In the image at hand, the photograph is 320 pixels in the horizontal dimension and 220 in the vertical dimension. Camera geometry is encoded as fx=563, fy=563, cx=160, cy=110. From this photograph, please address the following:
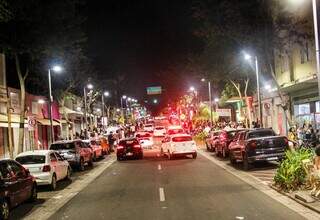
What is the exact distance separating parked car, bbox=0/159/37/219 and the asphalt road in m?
1.16

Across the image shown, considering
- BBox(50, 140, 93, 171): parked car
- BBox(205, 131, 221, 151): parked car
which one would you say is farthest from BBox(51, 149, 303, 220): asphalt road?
BBox(205, 131, 221, 151): parked car

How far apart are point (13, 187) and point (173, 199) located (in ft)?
13.9

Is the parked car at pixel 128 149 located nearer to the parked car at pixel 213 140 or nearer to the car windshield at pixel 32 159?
the parked car at pixel 213 140

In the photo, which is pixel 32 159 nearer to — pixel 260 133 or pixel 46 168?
pixel 46 168

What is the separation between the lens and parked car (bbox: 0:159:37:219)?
13.3 meters

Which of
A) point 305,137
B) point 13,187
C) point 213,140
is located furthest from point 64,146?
point 13,187

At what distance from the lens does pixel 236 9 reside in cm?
3105

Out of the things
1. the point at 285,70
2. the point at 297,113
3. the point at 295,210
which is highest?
the point at 285,70

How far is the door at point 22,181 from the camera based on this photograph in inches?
591

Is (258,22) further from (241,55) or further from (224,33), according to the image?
(241,55)

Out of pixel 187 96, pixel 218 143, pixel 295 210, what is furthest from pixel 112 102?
pixel 295 210

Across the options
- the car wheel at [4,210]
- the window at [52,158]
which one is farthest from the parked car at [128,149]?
the car wheel at [4,210]

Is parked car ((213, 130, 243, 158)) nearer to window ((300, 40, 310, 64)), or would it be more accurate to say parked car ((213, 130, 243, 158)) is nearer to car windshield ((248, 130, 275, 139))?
car windshield ((248, 130, 275, 139))

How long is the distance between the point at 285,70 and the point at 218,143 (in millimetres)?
10227
